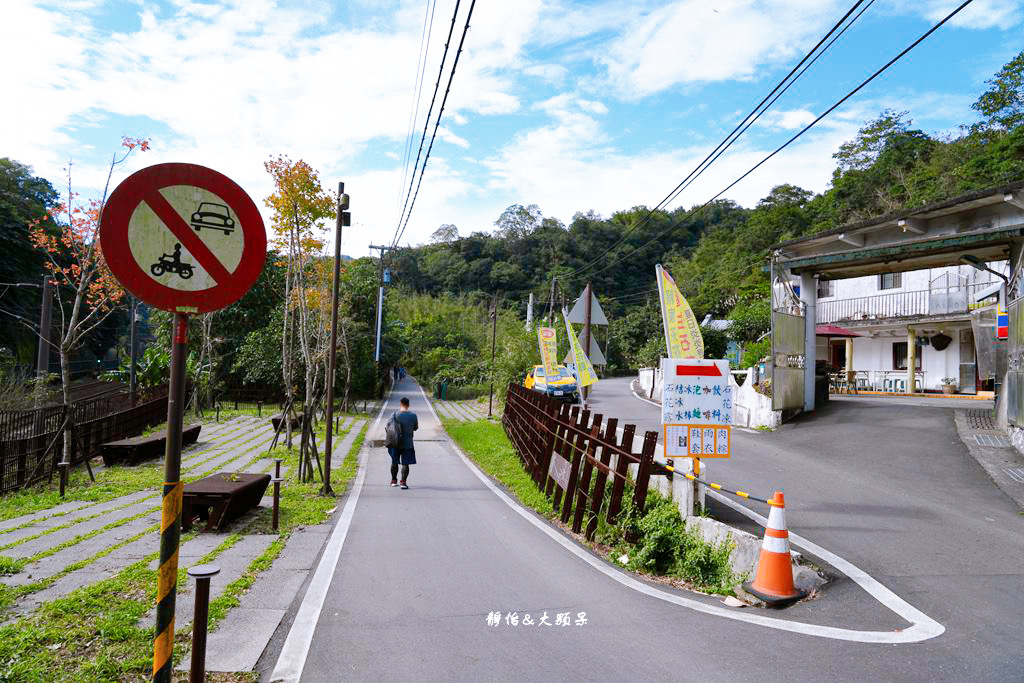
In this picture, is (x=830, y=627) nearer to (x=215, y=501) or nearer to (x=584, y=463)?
(x=584, y=463)

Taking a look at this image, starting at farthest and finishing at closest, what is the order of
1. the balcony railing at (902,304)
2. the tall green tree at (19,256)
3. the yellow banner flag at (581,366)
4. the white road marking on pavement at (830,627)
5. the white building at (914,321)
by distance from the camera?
the tall green tree at (19,256)
the white building at (914,321)
the balcony railing at (902,304)
the yellow banner flag at (581,366)
the white road marking on pavement at (830,627)

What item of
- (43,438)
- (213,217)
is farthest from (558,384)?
(213,217)

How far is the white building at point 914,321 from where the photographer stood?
2430 centimetres

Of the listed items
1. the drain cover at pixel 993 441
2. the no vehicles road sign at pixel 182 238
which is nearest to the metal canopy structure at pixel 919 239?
the drain cover at pixel 993 441

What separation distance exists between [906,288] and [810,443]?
57.4 ft

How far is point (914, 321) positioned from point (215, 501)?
25.9 meters

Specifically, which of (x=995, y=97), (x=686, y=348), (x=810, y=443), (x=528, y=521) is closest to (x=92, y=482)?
(x=528, y=521)

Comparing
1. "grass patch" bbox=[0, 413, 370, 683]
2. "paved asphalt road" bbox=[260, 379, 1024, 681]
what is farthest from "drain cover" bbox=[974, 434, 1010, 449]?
"grass patch" bbox=[0, 413, 370, 683]

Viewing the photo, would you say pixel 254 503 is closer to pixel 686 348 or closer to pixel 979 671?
pixel 686 348

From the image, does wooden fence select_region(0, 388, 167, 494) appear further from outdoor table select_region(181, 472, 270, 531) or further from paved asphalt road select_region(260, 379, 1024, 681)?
paved asphalt road select_region(260, 379, 1024, 681)

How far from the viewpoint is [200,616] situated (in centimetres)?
332

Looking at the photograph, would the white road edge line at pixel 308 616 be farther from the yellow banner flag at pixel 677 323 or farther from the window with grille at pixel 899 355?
the window with grille at pixel 899 355

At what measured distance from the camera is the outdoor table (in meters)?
7.84

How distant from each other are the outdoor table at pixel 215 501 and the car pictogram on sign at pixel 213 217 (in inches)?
221
